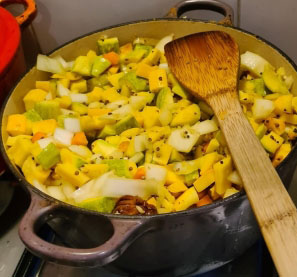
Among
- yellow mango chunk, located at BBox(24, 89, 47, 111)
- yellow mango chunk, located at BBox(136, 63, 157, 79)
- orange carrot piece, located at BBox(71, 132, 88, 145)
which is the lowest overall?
orange carrot piece, located at BBox(71, 132, 88, 145)

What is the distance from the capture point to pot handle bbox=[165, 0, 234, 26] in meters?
0.88

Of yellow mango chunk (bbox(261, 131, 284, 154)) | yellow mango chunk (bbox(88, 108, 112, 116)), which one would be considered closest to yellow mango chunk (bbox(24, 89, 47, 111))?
yellow mango chunk (bbox(88, 108, 112, 116))

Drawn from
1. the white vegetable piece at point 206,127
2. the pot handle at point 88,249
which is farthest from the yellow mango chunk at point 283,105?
the pot handle at point 88,249

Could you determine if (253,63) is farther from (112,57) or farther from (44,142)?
(44,142)

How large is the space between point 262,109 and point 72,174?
33cm

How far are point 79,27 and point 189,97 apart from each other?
37 centimetres

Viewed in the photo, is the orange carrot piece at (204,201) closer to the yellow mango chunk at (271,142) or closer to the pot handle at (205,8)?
the yellow mango chunk at (271,142)

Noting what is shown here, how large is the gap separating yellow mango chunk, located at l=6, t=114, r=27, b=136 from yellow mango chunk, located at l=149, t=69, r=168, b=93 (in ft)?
0.80

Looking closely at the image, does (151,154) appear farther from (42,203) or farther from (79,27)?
(79,27)

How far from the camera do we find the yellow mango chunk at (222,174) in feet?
2.15

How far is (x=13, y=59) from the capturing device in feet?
2.67

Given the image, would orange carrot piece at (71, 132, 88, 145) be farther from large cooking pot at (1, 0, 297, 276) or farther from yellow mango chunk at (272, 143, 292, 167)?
yellow mango chunk at (272, 143, 292, 167)

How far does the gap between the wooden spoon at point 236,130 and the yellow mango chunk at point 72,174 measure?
23 cm

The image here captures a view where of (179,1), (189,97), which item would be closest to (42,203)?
(189,97)
